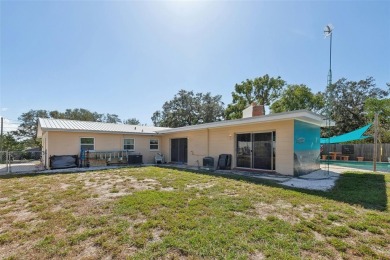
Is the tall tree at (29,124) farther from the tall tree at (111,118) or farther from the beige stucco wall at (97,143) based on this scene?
the beige stucco wall at (97,143)

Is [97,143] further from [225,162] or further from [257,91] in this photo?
[257,91]

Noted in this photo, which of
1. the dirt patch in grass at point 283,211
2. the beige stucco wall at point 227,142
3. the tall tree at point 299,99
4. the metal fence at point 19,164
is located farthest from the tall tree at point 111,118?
the dirt patch in grass at point 283,211

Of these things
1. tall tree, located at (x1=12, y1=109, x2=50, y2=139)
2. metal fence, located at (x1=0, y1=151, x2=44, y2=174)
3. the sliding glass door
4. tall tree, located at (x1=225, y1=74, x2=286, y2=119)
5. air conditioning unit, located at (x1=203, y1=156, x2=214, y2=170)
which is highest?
tall tree, located at (x1=225, y1=74, x2=286, y2=119)

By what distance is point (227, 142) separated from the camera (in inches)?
423

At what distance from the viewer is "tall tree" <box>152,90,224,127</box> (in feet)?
109

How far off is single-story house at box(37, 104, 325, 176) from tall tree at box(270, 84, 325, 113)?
13851 millimetres

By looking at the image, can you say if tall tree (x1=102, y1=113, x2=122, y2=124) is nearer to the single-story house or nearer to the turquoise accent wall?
the single-story house

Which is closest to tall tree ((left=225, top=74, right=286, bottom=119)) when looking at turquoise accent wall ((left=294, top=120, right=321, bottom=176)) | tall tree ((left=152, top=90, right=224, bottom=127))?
tall tree ((left=152, top=90, right=224, bottom=127))

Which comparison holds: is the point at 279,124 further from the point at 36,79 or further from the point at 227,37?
the point at 36,79

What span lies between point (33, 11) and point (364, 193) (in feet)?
43.4

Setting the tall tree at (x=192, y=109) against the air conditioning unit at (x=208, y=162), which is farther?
the tall tree at (x=192, y=109)

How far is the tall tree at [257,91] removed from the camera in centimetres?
2653

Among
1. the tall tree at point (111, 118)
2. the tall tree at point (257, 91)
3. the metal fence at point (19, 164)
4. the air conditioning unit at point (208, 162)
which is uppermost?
the tall tree at point (257, 91)

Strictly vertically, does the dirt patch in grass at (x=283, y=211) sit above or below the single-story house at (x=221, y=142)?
below
